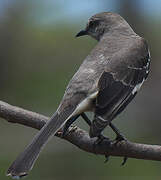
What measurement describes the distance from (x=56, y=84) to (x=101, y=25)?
20.3 feet

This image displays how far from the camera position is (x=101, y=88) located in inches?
170

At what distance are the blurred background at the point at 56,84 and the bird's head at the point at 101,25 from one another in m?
3.37

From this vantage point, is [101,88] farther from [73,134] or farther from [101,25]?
[101,25]

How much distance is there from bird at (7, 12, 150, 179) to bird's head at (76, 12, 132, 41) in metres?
0.09

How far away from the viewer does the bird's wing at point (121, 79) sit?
4141mm

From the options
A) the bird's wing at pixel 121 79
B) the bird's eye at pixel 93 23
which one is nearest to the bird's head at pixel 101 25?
the bird's eye at pixel 93 23

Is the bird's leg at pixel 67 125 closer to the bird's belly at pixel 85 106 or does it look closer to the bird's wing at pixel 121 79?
the bird's belly at pixel 85 106

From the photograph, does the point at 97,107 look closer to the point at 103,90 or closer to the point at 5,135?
the point at 103,90

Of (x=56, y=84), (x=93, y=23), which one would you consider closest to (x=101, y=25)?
(x=93, y=23)

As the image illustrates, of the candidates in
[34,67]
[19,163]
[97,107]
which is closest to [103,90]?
[97,107]

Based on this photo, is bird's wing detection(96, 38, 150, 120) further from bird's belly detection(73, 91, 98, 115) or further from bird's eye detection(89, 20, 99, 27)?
bird's eye detection(89, 20, 99, 27)

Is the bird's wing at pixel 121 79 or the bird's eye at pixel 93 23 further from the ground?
the bird's eye at pixel 93 23

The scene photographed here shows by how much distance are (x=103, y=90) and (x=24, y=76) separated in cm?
781

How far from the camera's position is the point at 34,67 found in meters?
12.4
